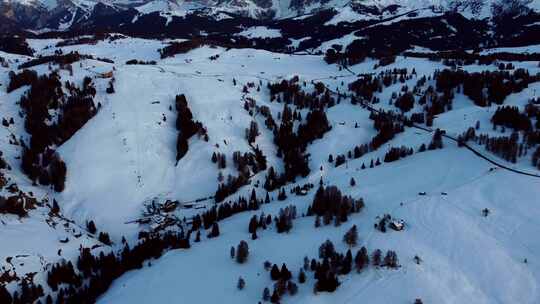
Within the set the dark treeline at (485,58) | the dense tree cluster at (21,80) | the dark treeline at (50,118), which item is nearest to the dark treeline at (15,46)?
the dense tree cluster at (21,80)

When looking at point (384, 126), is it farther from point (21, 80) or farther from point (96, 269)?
point (21, 80)

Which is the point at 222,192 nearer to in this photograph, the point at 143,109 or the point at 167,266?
the point at 167,266

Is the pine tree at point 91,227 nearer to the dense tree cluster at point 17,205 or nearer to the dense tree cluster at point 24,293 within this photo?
the dense tree cluster at point 17,205

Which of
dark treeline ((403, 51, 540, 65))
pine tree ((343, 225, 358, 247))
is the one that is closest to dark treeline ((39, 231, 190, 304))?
pine tree ((343, 225, 358, 247))

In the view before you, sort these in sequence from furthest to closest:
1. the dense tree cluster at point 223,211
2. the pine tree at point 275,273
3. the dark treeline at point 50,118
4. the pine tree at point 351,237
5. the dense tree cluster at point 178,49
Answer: the dense tree cluster at point 178,49
the dark treeline at point 50,118
the dense tree cluster at point 223,211
the pine tree at point 351,237
the pine tree at point 275,273

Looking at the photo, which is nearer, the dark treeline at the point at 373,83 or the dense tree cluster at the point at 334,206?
the dense tree cluster at the point at 334,206

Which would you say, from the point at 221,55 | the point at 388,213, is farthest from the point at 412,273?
the point at 221,55

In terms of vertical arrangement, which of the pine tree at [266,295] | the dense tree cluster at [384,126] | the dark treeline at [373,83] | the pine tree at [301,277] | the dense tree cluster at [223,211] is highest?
the dark treeline at [373,83]

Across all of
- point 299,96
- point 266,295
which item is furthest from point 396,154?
point 266,295
